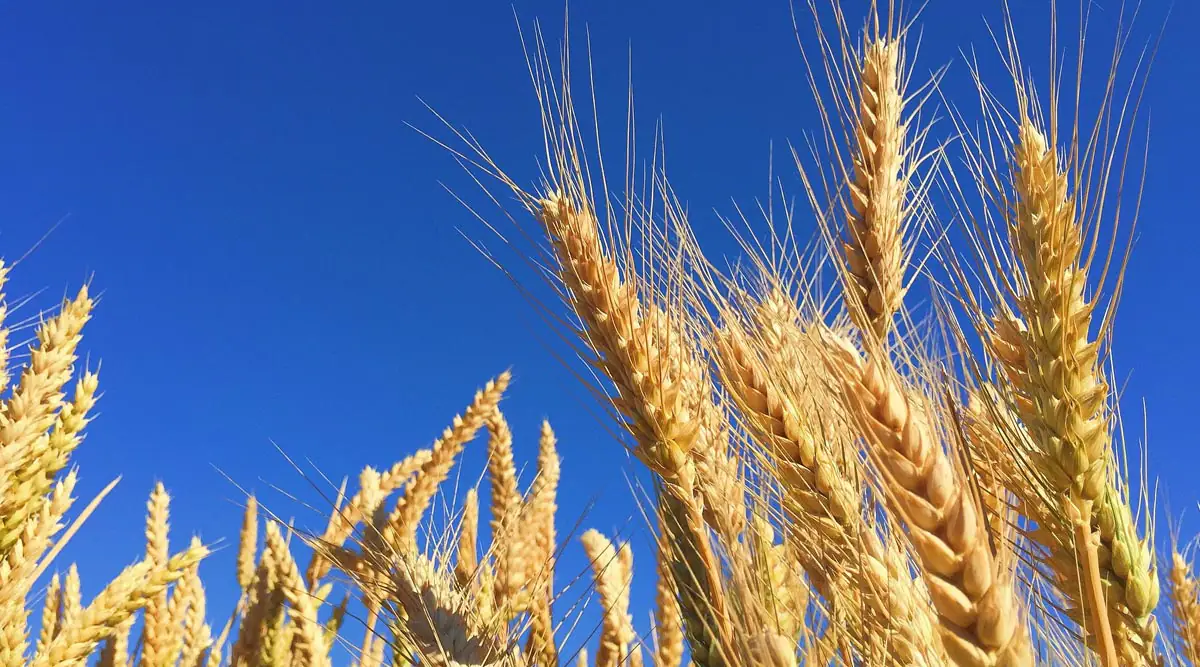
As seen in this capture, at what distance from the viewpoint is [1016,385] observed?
1533 mm

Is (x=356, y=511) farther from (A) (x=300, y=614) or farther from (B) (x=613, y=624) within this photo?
(B) (x=613, y=624)

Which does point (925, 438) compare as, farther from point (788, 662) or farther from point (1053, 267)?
point (1053, 267)

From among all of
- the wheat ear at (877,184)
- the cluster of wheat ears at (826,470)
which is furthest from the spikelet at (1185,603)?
the wheat ear at (877,184)

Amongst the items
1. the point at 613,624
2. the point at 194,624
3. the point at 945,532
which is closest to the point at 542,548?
the point at 613,624

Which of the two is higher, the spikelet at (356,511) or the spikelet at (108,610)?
the spikelet at (356,511)

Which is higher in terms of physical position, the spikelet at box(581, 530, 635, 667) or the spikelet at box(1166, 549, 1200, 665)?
the spikelet at box(1166, 549, 1200, 665)

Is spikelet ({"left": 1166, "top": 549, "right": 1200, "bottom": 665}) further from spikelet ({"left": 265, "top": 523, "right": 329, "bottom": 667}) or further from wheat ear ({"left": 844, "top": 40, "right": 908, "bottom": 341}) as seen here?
spikelet ({"left": 265, "top": 523, "right": 329, "bottom": 667})

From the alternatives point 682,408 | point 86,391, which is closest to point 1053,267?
point 682,408

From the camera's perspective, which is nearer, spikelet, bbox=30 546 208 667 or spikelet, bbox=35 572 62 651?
spikelet, bbox=30 546 208 667

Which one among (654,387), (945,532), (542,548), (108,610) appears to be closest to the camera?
(945,532)

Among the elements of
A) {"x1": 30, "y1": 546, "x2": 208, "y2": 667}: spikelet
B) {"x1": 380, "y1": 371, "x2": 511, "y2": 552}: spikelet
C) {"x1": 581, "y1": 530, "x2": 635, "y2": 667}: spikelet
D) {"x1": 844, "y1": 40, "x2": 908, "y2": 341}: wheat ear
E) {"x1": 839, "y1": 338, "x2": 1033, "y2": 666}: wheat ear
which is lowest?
{"x1": 30, "y1": 546, "x2": 208, "y2": 667}: spikelet

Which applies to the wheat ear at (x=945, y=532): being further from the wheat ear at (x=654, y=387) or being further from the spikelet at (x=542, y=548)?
the spikelet at (x=542, y=548)

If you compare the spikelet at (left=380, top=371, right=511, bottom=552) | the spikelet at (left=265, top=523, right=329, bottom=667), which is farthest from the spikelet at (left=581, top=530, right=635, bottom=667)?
the spikelet at (left=265, top=523, right=329, bottom=667)

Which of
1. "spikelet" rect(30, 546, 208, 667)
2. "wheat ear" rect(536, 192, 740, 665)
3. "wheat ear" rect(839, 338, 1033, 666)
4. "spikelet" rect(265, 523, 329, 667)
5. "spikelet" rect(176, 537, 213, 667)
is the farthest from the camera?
"spikelet" rect(176, 537, 213, 667)
